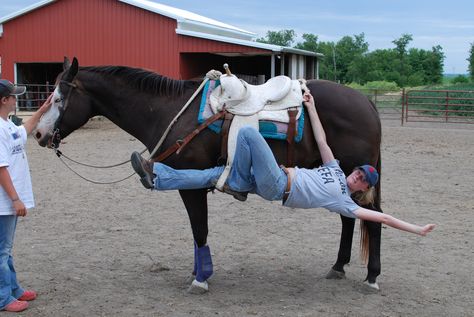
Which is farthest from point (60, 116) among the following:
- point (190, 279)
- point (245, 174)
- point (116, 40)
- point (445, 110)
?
point (445, 110)

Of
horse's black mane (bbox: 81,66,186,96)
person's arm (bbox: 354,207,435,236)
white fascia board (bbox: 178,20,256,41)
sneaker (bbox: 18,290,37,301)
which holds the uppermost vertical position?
white fascia board (bbox: 178,20,256,41)

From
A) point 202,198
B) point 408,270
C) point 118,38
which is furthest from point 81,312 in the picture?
point 118,38

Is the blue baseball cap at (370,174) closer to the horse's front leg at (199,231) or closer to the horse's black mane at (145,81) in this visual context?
the horse's front leg at (199,231)

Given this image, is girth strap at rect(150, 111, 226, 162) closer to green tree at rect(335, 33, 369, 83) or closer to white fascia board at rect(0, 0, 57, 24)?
white fascia board at rect(0, 0, 57, 24)

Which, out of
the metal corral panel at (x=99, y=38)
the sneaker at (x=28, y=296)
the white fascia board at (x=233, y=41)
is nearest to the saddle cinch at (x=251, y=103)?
the sneaker at (x=28, y=296)

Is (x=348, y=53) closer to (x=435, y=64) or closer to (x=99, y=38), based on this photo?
(x=435, y=64)

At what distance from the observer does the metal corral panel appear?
63.0ft

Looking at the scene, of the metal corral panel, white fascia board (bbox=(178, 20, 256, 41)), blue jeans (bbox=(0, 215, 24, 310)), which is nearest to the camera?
blue jeans (bbox=(0, 215, 24, 310))

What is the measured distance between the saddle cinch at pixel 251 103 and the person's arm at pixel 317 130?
0.20 ft

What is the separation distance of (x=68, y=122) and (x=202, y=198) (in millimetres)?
1255

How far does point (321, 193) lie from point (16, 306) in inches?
90.0

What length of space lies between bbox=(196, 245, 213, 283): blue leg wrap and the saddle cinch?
0.78 metres

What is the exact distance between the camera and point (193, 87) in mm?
4312

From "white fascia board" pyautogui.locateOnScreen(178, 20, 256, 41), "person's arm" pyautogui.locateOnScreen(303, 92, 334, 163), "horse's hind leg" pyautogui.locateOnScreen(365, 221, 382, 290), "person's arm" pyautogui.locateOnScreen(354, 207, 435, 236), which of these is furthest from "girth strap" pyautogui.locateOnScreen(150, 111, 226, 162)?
"white fascia board" pyautogui.locateOnScreen(178, 20, 256, 41)
